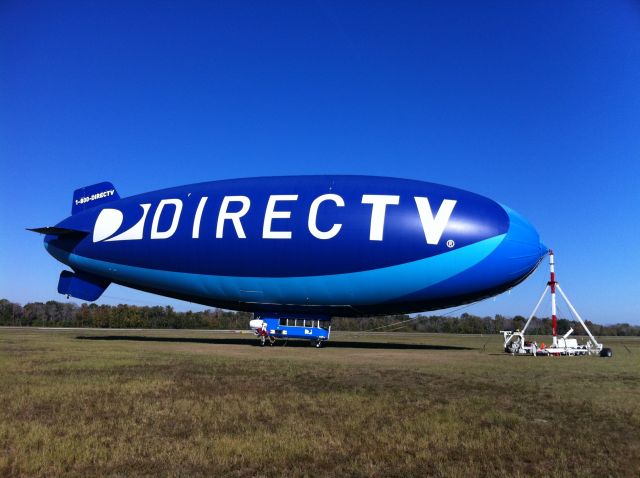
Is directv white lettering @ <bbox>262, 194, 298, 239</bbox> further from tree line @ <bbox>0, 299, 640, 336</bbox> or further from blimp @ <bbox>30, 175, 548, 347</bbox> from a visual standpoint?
tree line @ <bbox>0, 299, 640, 336</bbox>

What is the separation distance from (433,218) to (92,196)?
28.1 m

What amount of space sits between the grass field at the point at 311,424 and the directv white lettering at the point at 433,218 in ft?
40.4

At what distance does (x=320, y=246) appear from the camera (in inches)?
1184

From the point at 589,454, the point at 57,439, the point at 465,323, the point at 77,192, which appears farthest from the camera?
the point at 465,323

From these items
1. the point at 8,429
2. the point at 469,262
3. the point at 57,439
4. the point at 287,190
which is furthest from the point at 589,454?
the point at 287,190

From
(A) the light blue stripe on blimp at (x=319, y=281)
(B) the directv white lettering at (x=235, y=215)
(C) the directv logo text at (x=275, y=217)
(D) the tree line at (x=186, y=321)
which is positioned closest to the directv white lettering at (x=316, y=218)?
(C) the directv logo text at (x=275, y=217)

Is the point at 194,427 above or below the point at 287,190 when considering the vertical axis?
below

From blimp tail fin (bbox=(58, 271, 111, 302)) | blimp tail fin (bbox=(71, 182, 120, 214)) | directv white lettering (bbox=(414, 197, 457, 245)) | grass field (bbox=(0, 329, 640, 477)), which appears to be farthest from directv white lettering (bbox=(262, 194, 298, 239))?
blimp tail fin (bbox=(71, 182, 120, 214))

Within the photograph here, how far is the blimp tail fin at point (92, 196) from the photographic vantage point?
39.9 metres

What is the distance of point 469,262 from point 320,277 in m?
9.17

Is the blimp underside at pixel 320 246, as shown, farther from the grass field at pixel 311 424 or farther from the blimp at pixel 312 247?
the grass field at pixel 311 424

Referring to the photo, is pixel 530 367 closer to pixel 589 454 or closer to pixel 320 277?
pixel 320 277

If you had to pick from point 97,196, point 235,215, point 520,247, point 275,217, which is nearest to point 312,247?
point 275,217

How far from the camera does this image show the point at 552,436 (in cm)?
916
